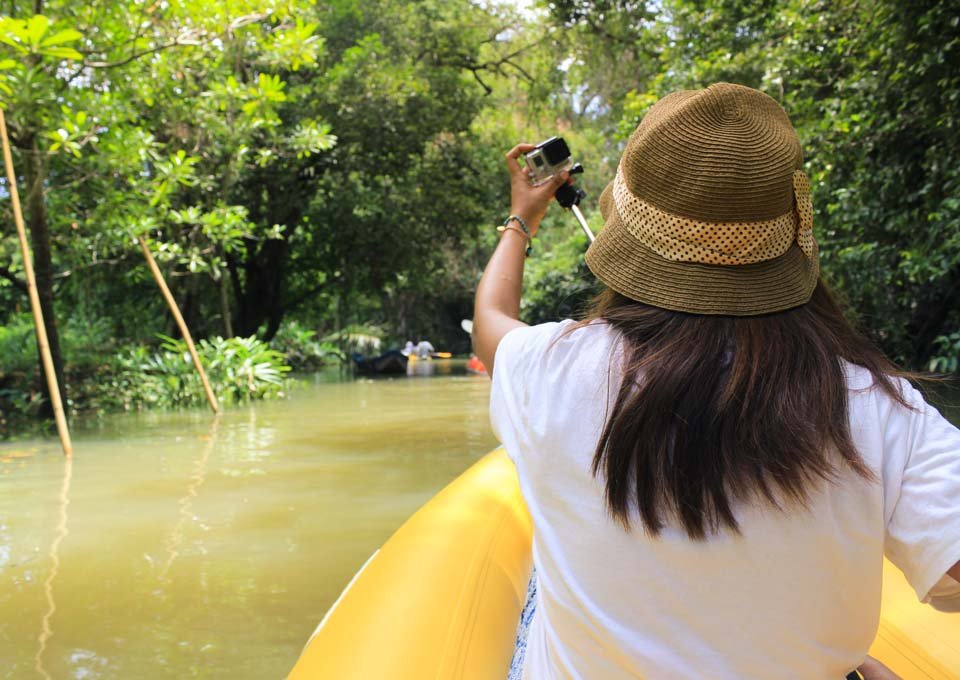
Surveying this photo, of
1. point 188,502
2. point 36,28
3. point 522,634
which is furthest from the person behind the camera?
point 36,28

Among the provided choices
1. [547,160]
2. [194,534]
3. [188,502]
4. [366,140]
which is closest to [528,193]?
[547,160]

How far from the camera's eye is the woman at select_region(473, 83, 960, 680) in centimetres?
79

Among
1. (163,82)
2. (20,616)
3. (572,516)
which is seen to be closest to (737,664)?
(572,516)

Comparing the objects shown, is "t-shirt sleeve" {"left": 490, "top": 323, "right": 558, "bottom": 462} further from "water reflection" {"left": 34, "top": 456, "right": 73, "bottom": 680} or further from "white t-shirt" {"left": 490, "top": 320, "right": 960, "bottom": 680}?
"water reflection" {"left": 34, "top": 456, "right": 73, "bottom": 680}

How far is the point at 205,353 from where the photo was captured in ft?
32.8

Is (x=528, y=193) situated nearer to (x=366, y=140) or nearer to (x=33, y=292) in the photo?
(x=33, y=292)

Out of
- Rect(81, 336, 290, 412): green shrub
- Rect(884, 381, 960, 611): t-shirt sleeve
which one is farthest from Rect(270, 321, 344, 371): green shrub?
Rect(884, 381, 960, 611): t-shirt sleeve

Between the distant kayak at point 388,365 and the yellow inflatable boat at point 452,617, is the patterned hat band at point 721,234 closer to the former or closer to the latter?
the yellow inflatable boat at point 452,617

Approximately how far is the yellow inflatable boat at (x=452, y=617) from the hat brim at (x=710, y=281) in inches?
33.4

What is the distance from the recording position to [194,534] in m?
3.80

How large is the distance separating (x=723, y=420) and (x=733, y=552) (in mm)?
127

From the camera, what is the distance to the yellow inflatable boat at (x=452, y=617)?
148 centimetres

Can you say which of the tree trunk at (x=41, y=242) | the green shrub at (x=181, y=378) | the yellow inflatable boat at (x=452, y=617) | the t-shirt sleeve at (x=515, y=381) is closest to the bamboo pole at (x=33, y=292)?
the tree trunk at (x=41, y=242)

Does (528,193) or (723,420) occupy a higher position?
(528,193)
